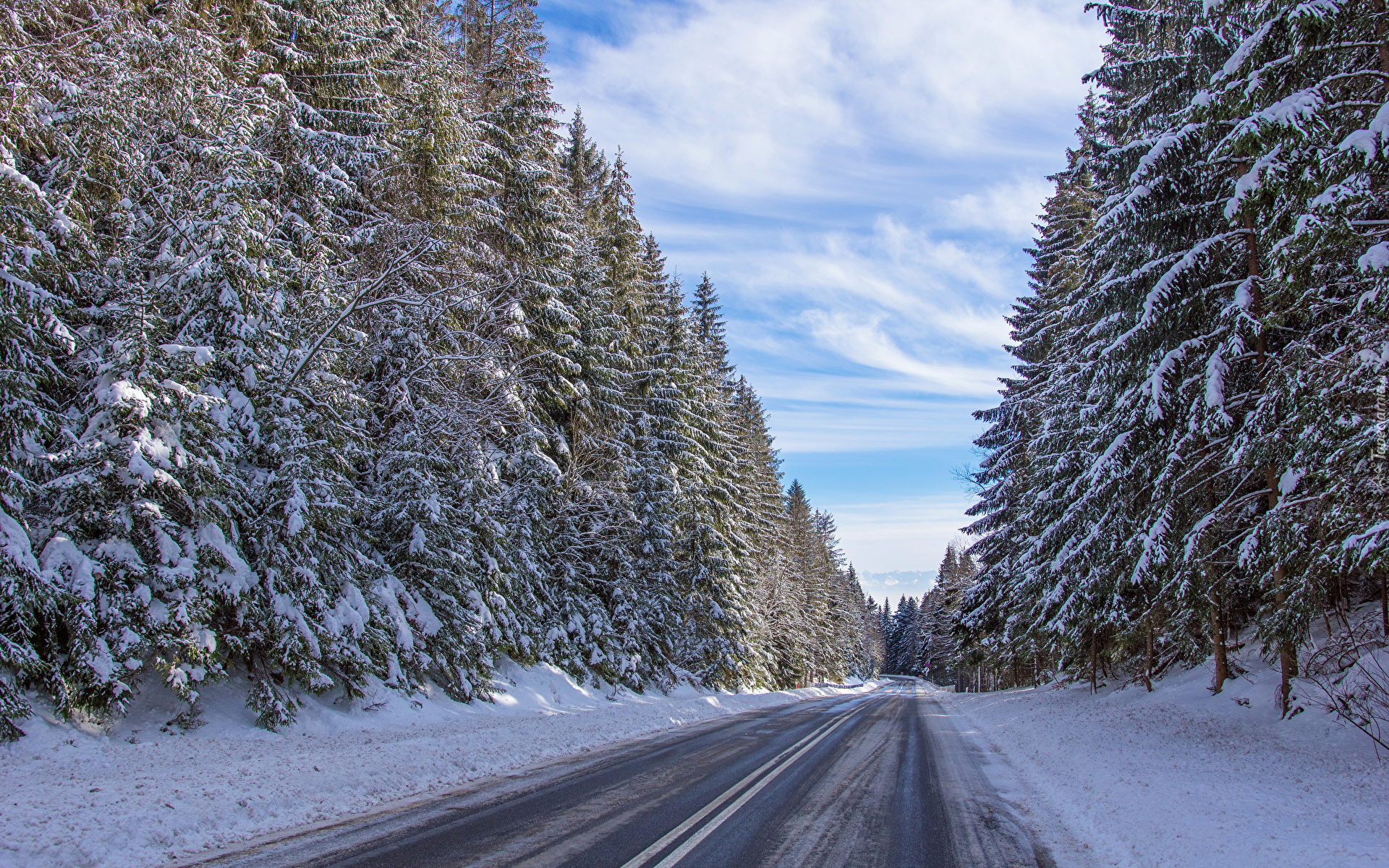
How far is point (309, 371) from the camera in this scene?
1274 cm

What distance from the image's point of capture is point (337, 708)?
39.8ft

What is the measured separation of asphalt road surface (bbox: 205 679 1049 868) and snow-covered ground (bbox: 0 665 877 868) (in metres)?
0.72

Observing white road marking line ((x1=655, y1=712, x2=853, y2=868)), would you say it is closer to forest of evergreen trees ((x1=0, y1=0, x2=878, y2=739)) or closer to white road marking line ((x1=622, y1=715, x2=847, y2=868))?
white road marking line ((x1=622, y1=715, x2=847, y2=868))

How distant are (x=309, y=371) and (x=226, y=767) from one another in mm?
7365

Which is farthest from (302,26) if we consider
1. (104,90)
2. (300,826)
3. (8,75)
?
(300,826)

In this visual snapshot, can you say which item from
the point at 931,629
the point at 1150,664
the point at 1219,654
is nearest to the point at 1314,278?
the point at 1219,654

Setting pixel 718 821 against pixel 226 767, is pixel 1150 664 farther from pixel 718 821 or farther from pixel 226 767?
pixel 226 767

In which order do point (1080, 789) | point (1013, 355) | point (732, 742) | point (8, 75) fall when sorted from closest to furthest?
point (1080, 789), point (8, 75), point (732, 742), point (1013, 355)

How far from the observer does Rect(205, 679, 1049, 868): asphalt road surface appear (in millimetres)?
5359

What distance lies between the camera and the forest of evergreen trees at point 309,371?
8859mm

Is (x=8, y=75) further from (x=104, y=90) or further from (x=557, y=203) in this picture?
(x=557, y=203)

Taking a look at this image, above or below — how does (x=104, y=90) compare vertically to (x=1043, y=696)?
above

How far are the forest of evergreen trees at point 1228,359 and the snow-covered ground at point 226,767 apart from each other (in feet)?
37.3

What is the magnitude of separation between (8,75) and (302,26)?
737 cm
